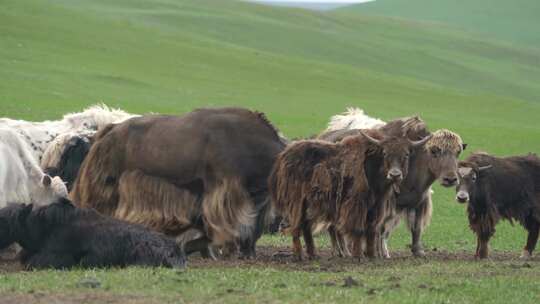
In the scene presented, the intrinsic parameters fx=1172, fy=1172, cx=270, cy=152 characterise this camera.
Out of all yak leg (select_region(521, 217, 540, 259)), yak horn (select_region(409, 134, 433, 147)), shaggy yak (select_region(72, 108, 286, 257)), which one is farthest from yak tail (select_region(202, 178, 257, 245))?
yak leg (select_region(521, 217, 540, 259))

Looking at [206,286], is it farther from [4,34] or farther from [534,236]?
[4,34]

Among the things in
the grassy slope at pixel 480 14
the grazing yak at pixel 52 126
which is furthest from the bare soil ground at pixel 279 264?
the grassy slope at pixel 480 14

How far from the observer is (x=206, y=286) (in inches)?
334

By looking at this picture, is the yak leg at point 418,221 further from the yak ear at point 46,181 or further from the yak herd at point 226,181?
the yak ear at point 46,181

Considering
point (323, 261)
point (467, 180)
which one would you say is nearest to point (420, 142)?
point (467, 180)

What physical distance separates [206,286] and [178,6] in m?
60.9

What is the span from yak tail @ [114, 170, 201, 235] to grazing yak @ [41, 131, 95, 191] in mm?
2511

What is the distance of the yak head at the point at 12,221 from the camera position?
10.4 metres

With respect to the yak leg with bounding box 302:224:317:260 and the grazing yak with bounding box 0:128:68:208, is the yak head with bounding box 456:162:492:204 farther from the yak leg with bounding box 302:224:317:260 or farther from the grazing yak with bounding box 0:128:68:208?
the grazing yak with bounding box 0:128:68:208

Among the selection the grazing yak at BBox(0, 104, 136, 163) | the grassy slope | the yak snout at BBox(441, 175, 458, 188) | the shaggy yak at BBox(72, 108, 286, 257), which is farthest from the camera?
the grassy slope

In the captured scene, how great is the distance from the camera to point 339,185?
454 inches

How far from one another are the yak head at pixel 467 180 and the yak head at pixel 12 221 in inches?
187

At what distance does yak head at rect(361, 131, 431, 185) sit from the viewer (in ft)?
37.9

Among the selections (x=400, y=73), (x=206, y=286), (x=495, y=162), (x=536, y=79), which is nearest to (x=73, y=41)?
(x=400, y=73)
